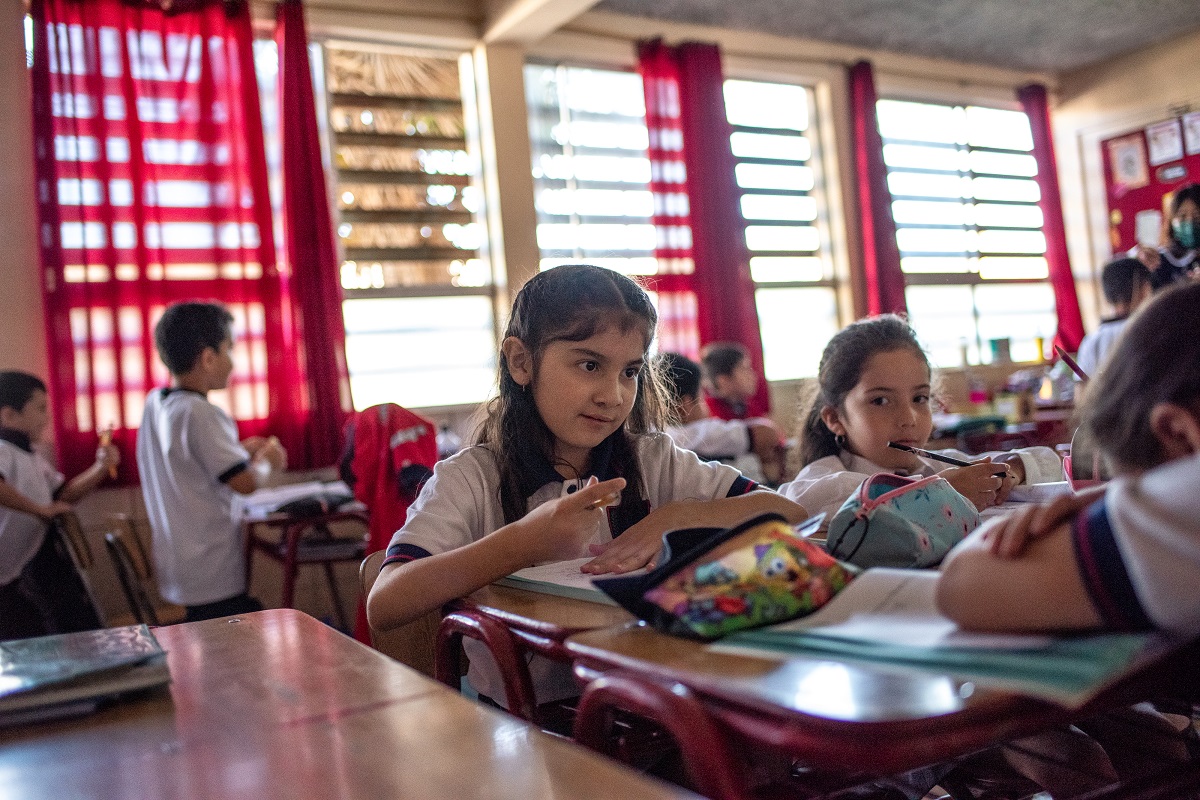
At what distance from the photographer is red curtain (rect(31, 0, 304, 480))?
13.5 ft

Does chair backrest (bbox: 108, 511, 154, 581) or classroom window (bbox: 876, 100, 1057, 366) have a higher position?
classroom window (bbox: 876, 100, 1057, 366)

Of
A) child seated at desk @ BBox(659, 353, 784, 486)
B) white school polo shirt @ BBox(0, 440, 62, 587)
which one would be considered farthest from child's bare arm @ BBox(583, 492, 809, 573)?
white school polo shirt @ BBox(0, 440, 62, 587)

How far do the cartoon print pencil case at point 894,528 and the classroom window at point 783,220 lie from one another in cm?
513

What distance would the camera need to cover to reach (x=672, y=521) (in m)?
1.11

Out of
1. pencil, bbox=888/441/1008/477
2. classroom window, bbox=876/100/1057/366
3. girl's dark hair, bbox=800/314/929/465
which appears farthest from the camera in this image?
classroom window, bbox=876/100/1057/366

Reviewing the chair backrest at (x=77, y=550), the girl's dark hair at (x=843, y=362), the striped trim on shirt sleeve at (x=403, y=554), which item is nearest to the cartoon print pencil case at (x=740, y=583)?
the striped trim on shirt sleeve at (x=403, y=554)

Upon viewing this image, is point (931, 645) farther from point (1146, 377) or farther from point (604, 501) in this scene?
point (604, 501)

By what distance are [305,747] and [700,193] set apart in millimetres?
5400

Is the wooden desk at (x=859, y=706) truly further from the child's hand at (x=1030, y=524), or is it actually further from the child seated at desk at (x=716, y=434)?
the child seated at desk at (x=716, y=434)

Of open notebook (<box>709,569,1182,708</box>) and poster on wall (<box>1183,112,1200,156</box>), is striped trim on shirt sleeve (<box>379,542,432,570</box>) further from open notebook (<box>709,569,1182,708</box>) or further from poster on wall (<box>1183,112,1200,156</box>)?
poster on wall (<box>1183,112,1200,156</box>)

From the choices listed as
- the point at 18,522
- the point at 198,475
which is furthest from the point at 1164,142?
the point at 18,522

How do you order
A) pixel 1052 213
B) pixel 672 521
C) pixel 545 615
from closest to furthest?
pixel 545 615
pixel 672 521
pixel 1052 213

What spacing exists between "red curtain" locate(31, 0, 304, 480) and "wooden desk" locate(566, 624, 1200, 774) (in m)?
4.12

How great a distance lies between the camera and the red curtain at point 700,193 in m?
5.65
